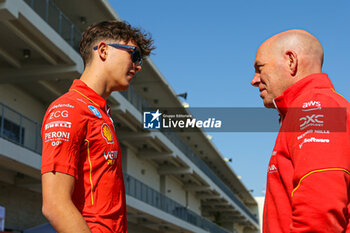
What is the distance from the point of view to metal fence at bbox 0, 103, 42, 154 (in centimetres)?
1383

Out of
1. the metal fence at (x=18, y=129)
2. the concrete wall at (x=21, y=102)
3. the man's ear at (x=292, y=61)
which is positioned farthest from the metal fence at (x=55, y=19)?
the man's ear at (x=292, y=61)

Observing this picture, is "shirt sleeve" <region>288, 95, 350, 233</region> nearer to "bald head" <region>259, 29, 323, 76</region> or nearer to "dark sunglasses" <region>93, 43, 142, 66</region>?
"bald head" <region>259, 29, 323, 76</region>

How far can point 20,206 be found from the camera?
17.2m

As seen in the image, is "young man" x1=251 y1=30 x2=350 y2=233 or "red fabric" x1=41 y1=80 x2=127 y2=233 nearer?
"young man" x1=251 y1=30 x2=350 y2=233

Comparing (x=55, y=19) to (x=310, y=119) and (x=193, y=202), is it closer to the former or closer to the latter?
(x=310, y=119)

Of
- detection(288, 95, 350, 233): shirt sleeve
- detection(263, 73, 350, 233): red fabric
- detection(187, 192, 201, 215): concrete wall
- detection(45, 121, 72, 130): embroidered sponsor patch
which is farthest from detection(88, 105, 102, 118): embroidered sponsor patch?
detection(187, 192, 201, 215): concrete wall

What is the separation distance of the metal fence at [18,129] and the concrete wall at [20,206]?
6.03 feet

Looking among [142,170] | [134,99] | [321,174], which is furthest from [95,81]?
[142,170]

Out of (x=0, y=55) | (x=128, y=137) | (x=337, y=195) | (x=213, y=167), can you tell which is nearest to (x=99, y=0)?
(x=0, y=55)

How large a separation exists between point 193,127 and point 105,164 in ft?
118

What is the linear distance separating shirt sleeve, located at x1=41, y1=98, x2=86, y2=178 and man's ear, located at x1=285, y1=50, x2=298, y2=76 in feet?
3.50

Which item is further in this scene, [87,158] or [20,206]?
[20,206]

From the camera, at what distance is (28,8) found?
1347cm

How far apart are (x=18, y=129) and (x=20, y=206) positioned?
3556mm
